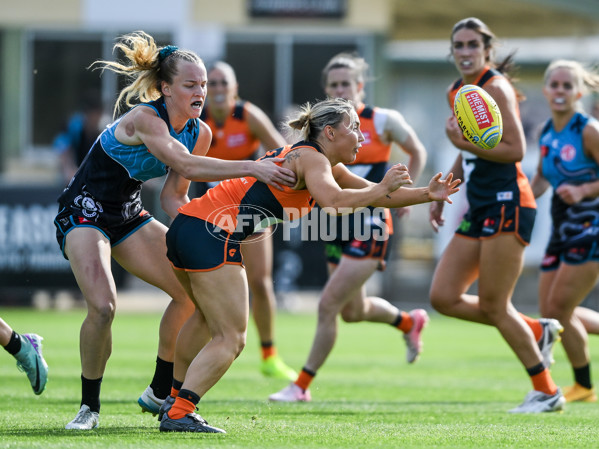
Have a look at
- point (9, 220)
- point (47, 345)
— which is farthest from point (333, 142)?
point (9, 220)

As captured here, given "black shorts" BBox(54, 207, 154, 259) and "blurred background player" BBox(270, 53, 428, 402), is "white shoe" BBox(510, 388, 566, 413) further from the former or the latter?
"black shorts" BBox(54, 207, 154, 259)

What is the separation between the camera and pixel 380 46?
67.3 ft

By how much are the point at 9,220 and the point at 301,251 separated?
4449mm

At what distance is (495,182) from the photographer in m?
6.85

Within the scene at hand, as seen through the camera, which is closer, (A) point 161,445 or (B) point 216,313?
(A) point 161,445

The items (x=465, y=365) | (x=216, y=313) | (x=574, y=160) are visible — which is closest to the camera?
(x=216, y=313)

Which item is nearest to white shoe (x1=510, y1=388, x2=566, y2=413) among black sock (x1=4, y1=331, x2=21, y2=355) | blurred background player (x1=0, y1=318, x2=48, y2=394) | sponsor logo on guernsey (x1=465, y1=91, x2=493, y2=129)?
sponsor logo on guernsey (x1=465, y1=91, x2=493, y2=129)

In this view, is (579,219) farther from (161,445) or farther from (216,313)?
(161,445)

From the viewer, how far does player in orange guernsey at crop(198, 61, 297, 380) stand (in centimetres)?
853

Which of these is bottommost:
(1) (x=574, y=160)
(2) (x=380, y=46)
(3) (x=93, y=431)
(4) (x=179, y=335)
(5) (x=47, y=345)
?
(5) (x=47, y=345)

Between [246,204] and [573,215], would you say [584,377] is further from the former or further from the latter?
[246,204]

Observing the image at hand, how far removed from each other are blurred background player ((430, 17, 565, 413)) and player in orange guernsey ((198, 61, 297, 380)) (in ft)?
6.47

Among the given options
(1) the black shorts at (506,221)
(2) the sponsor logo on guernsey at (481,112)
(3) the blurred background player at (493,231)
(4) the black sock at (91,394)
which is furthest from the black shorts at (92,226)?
(1) the black shorts at (506,221)

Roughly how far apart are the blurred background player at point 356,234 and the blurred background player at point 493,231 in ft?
2.38
